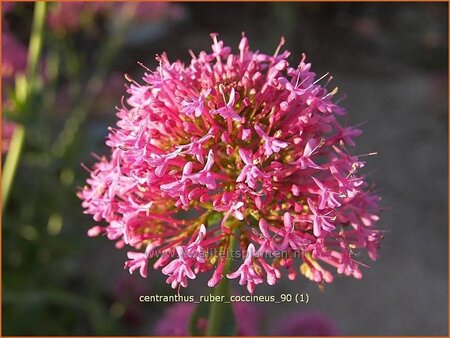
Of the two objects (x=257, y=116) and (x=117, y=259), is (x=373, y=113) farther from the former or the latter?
(x=257, y=116)

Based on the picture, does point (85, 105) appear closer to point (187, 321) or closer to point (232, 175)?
point (187, 321)

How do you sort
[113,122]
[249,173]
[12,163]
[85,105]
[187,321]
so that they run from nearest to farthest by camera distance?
[249,173] < [187,321] < [12,163] < [85,105] < [113,122]

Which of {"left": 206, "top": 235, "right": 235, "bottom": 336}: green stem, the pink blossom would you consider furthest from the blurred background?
the pink blossom

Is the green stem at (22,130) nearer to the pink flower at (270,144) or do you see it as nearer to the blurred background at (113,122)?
the blurred background at (113,122)

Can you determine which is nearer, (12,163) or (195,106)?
(195,106)

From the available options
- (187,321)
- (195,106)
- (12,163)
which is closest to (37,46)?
(12,163)

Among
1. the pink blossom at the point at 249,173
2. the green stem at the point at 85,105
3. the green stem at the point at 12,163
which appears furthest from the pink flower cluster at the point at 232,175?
the green stem at the point at 85,105

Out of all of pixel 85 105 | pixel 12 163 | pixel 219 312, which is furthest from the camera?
pixel 85 105

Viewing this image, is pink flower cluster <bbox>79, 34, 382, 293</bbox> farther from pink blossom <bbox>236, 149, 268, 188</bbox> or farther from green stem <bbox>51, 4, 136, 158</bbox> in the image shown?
green stem <bbox>51, 4, 136, 158</bbox>
